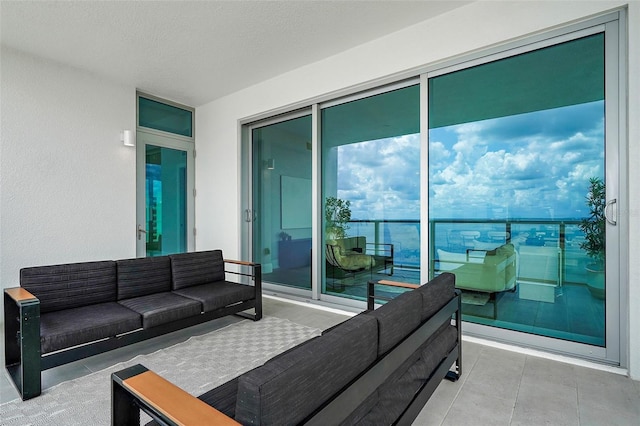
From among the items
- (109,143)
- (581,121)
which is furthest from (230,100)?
(581,121)

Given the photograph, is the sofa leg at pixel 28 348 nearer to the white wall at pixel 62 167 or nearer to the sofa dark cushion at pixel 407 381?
the white wall at pixel 62 167

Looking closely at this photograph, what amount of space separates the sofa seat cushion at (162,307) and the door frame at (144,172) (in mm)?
2063

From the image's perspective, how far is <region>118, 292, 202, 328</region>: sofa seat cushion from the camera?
8.40ft

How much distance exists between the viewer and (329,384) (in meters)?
0.93

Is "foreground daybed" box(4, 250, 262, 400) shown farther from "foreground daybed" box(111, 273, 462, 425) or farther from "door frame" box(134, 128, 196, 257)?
"door frame" box(134, 128, 196, 257)

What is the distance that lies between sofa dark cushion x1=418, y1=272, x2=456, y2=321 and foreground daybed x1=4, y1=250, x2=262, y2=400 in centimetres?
Result: 204

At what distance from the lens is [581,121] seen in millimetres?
2506

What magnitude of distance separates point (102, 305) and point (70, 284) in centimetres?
29

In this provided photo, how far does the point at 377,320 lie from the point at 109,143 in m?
4.51

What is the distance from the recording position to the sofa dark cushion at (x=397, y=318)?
1220 millimetres

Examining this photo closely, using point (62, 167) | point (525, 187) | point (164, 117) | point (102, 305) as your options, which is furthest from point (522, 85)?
point (62, 167)

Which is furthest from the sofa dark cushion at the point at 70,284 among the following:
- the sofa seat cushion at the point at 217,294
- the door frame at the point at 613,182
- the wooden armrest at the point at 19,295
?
the door frame at the point at 613,182

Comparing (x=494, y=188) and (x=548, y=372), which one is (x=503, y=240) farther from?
(x=548, y=372)

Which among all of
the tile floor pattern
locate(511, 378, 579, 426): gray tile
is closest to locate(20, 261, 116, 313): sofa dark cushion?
the tile floor pattern
